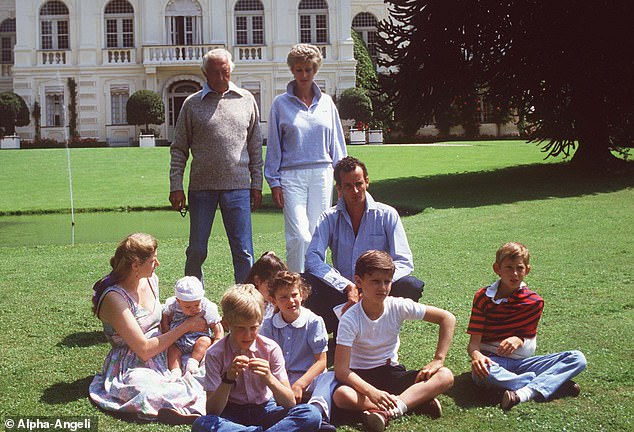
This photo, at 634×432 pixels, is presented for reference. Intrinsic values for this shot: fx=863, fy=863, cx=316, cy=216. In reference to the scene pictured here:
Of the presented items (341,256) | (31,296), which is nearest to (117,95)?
(31,296)

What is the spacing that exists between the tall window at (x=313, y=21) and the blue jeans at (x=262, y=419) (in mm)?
32574

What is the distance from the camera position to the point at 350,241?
5102mm

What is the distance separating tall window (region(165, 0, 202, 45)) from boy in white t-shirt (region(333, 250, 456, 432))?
32.2 m

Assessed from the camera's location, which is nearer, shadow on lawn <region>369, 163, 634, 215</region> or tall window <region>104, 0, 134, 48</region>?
shadow on lawn <region>369, 163, 634, 215</region>

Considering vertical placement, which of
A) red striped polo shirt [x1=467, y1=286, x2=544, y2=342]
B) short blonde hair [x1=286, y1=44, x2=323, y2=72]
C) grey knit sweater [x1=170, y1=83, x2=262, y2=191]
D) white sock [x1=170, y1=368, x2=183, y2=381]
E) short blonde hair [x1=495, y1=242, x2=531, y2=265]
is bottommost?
white sock [x1=170, y1=368, x2=183, y2=381]

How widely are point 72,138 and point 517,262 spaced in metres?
31.2

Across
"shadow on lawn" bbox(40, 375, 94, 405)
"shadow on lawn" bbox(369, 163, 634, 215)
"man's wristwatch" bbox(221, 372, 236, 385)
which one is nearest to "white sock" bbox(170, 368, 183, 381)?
"shadow on lawn" bbox(40, 375, 94, 405)

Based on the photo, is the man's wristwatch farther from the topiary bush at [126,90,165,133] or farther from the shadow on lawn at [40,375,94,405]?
the topiary bush at [126,90,165,133]

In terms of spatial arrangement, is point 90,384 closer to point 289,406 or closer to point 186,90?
point 289,406

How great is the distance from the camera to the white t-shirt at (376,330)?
426cm

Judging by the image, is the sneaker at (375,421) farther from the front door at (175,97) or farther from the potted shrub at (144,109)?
the front door at (175,97)

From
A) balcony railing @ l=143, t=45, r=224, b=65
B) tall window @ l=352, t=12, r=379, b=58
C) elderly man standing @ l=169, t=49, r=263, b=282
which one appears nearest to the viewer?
elderly man standing @ l=169, t=49, r=263, b=282

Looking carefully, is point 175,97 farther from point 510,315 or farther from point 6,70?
point 510,315

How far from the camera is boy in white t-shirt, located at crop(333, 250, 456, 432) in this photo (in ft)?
13.4
